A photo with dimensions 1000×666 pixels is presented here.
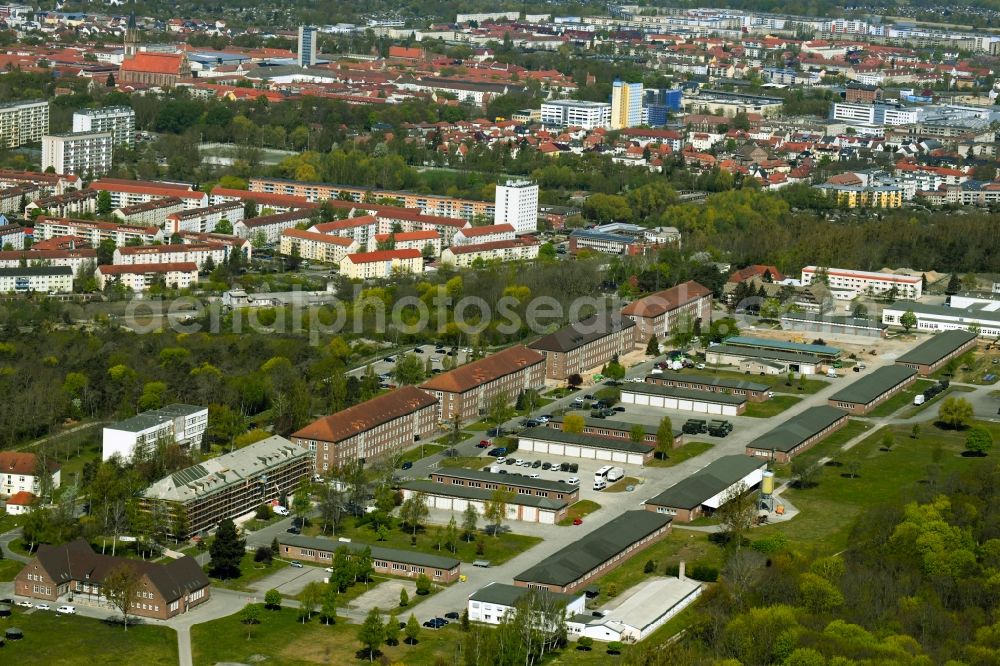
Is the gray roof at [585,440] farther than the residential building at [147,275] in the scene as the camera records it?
No

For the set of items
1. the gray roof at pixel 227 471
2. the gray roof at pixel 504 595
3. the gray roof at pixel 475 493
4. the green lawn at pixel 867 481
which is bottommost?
the green lawn at pixel 867 481

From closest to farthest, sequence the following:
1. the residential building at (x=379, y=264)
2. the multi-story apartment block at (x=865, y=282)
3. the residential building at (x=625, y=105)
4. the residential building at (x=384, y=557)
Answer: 1. the residential building at (x=384, y=557)
2. the residential building at (x=379, y=264)
3. the multi-story apartment block at (x=865, y=282)
4. the residential building at (x=625, y=105)

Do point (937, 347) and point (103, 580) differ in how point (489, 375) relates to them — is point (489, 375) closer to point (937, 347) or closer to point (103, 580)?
point (937, 347)

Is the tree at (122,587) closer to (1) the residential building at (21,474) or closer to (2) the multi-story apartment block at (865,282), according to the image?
(1) the residential building at (21,474)

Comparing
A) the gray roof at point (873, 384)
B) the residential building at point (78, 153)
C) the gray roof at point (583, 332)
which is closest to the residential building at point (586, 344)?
the gray roof at point (583, 332)

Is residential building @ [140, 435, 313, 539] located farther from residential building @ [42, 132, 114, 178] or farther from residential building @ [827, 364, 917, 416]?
residential building @ [42, 132, 114, 178]

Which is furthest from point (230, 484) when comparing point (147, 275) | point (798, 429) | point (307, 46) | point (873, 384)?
point (307, 46)
